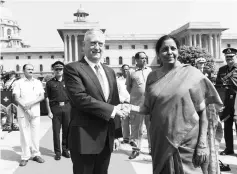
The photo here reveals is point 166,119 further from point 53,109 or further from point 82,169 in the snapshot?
point 53,109

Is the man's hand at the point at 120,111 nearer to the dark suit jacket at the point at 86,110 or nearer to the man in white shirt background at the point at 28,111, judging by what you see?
the dark suit jacket at the point at 86,110

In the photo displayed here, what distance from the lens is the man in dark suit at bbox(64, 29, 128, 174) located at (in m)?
2.82

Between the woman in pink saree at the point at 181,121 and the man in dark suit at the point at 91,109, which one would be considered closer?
the woman in pink saree at the point at 181,121

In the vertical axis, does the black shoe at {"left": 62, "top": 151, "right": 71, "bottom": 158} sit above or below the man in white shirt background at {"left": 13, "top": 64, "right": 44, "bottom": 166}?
below

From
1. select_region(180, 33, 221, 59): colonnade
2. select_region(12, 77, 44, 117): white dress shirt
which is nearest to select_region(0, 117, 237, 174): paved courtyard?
select_region(12, 77, 44, 117): white dress shirt

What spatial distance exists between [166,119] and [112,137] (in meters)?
0.78

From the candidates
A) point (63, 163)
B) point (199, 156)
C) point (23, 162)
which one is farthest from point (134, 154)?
point (199, 156)

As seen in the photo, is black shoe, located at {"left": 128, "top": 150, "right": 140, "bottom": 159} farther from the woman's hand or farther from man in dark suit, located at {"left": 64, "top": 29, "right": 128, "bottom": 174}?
the woman's hand

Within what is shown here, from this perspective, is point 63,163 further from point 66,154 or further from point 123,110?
point 123,110

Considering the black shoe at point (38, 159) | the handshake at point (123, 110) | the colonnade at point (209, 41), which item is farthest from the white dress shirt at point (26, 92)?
the colonnade at point (209, 41)

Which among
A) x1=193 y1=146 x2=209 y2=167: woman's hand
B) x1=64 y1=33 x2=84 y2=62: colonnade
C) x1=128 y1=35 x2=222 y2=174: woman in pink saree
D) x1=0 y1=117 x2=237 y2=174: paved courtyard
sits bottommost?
x1=0 y1=117 x2=237 y2=174: paved courtyard

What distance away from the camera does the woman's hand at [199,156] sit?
8.16 ft

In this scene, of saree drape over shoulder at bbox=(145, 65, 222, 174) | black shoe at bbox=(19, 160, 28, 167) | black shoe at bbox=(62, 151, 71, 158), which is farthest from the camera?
black shoe at bbox=(62, 151, 71, 158)

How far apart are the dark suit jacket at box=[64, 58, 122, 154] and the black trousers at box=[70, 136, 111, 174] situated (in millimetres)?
98
